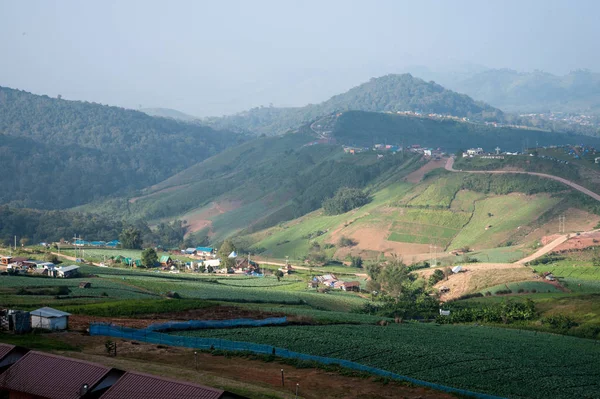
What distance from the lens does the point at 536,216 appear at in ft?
289

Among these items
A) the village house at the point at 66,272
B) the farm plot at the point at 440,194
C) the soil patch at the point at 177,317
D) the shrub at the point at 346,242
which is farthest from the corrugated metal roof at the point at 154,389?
the farm plot at the point at 440,194

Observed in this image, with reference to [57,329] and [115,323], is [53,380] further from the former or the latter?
[115,323]

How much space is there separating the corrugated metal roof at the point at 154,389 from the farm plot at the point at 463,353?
10.9 meters

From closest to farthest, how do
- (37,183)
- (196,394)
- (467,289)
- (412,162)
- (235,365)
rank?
(196,394) → (235,365) → (467,289) → (412,162) → (37,183)

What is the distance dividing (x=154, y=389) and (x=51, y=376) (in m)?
3.72

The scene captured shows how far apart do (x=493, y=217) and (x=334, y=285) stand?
3228cm

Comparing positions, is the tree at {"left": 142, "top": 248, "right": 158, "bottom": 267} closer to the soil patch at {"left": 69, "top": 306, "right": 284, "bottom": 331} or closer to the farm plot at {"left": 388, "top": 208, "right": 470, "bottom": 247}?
the farm plot at {"left": 388, "top": 208, "right": 470, "bottom": 247}

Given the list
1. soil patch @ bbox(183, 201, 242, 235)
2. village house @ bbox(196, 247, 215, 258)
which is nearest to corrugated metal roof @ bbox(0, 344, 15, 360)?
village house @ bbox(196, 247, 215, 258)

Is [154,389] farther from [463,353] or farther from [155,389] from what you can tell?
[463,353]

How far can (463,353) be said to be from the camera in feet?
106

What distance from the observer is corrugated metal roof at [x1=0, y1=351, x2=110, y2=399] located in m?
20.9

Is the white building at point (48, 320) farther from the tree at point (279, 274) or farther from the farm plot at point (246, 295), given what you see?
the tree at point (279, 274)

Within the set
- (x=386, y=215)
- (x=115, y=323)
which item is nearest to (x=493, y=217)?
(x=386, y=215)

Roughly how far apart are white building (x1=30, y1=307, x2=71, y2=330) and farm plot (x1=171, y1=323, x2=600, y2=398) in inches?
209
